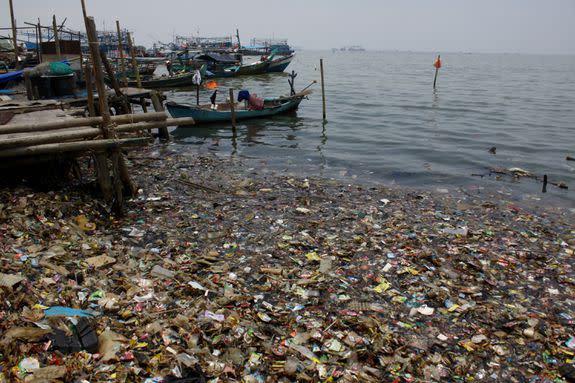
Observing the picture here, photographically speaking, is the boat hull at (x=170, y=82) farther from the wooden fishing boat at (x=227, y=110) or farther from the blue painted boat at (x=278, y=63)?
the blue painted boat at (x=278, y=63)

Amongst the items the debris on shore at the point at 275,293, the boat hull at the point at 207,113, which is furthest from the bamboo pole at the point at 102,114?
the boat hull at the point at 207,113

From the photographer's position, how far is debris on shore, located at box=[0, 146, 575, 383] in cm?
450

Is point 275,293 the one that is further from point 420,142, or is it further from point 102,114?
point 420,142

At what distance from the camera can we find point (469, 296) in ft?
21.1

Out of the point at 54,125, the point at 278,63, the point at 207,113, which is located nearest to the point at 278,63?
the point at 278,63

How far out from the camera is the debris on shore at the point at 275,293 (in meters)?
4.50

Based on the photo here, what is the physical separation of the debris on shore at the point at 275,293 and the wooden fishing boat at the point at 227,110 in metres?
A: 11.5

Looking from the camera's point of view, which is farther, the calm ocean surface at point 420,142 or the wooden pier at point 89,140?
the calm ocean surface at point 420,142

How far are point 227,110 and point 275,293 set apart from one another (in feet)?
57.9

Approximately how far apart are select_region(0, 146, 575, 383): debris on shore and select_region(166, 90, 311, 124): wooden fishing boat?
37.9ft

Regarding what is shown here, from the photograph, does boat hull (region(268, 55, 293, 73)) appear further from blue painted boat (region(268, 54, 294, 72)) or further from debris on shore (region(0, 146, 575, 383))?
debris on shore (region(0, 146, 575, 383))

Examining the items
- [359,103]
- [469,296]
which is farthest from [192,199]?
→ [359,103]

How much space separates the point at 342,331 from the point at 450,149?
14908 mm

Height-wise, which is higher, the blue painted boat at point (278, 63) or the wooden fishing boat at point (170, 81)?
the blue painted boat at point (278, 63)
